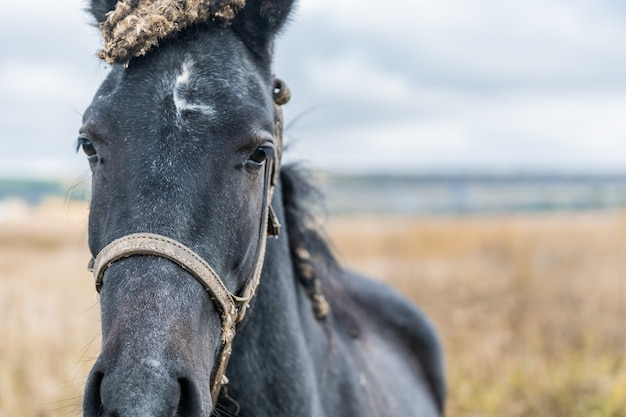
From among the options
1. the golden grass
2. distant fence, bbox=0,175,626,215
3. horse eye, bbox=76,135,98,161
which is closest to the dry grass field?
the golden grass

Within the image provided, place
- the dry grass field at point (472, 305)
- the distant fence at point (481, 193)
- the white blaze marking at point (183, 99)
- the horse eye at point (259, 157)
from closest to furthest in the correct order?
the white blaze marking at point (183, 99) < the horse eye at point (259, 157) < the dry grass field at point (472, 305) < the distant fence at point (481, 193)

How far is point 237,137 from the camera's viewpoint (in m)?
2.50

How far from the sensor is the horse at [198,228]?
2.13m

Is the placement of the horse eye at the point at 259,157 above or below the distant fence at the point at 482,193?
above

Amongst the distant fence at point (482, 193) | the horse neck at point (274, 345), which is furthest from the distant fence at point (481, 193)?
the horse neck at point (274, 345)

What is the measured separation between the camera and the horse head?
6.89 feet

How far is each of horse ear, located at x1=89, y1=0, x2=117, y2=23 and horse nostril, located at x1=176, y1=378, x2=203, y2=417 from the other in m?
1.71

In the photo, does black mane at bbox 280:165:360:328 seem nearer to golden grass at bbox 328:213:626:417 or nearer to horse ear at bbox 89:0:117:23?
horse ear at bbox 89:0:117:23

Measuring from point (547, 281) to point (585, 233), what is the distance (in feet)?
10.1

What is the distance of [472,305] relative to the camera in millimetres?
11734

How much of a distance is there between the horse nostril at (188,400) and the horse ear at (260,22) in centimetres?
144

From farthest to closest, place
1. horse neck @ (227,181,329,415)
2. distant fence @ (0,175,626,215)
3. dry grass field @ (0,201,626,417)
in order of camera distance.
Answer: distant fence @ (0,175,626,215) < dry grass field @ (0,201,626,417) < horse neck @ (227,181,329,415)

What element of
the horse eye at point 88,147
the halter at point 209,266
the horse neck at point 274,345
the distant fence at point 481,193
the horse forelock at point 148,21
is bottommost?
the distant fence at point 481,193

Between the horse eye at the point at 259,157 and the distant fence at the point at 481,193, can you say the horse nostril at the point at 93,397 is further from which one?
the distant fence at the point at 481,193
